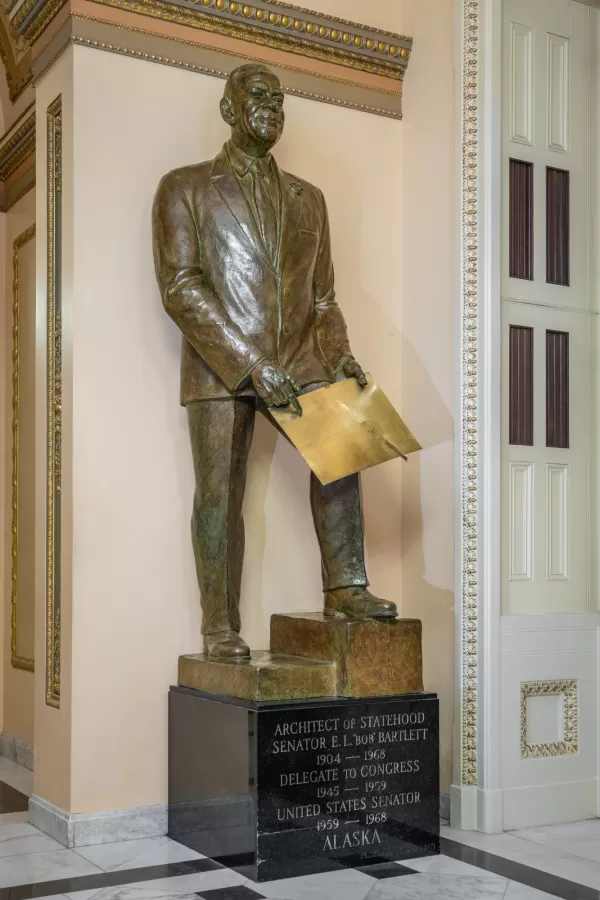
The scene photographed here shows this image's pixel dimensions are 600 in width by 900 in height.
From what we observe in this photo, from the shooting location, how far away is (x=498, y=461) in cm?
502

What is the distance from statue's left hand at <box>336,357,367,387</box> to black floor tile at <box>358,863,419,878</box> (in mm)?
1869

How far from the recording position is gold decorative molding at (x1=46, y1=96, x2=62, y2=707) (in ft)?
16.2

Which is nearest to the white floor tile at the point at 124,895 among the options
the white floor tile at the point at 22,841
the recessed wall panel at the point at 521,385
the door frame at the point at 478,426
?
the white floor tile at the point at 22,841

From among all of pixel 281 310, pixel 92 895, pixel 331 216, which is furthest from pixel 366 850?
pixel 331 216

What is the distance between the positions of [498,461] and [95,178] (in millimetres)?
2107

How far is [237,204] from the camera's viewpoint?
188 inches

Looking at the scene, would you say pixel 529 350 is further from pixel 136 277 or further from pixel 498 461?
pixel 136 277

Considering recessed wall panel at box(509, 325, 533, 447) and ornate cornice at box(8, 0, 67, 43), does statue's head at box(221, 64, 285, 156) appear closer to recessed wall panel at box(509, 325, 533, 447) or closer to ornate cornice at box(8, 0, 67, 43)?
ornate cornice at box(8, 0, 67, 43)

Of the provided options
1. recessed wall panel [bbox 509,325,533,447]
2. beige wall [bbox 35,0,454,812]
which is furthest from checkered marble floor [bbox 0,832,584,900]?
recessed wall panel [bbox 509,325,533,447]

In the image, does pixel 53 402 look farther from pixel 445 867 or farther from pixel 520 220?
pixel 445 867

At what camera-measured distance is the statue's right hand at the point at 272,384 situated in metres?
4.46

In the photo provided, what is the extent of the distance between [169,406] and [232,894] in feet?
6.73

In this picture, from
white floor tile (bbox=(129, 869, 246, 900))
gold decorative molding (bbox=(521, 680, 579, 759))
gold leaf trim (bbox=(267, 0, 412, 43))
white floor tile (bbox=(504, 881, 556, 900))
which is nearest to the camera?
white floor tile (bbox=(504, 881, 556, 900))

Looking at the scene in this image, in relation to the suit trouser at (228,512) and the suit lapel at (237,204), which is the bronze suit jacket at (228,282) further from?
the suit trouser at (228,512)
